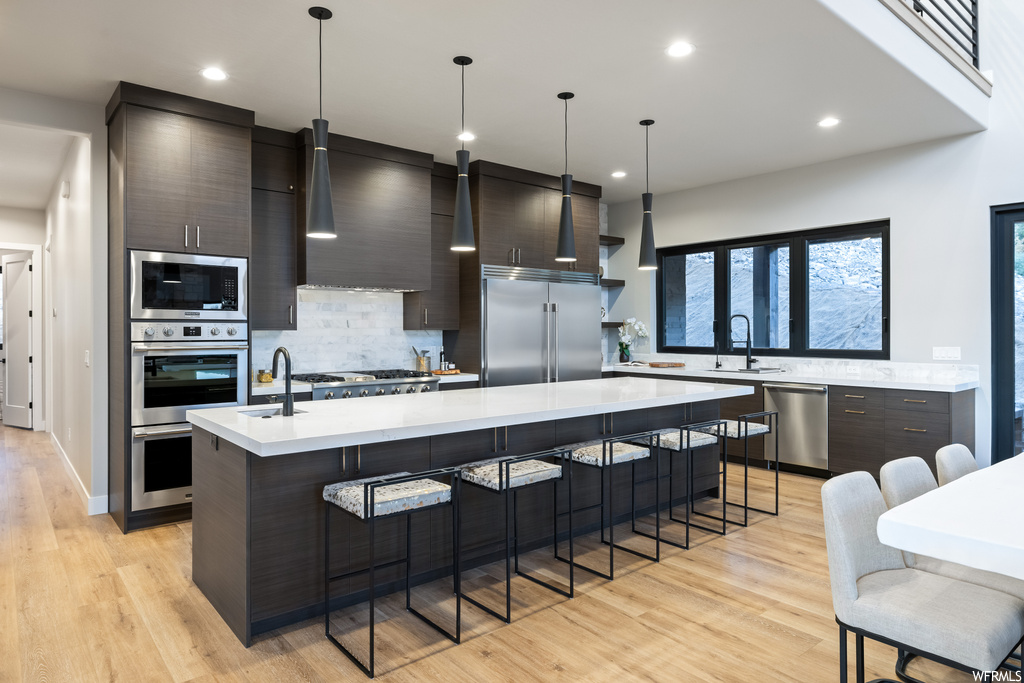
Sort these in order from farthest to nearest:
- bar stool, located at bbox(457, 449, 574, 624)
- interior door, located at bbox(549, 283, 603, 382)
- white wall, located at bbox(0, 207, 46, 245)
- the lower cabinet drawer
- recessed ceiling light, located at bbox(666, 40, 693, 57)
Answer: white wall, located at bbox(0, 207, 46, 245) → interior door, located at bbox(549, 283, 603, 382) → the lower cabinet drawer → recessed ceiling light, located at bbox(666, 40, 693, 57) → bar stool, located at bbox(457, 449, 574, 624)

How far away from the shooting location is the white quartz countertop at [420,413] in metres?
2.34

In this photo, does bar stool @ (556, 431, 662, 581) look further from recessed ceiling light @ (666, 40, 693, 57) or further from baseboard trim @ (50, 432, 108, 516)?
baseboard trim @ (50, 432, 108, 516)

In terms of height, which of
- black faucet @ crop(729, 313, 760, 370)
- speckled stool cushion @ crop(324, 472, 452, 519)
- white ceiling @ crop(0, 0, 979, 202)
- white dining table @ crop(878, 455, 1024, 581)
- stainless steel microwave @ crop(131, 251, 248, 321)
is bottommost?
speckled stool cushion @ crop(324, 472, 452, 519)

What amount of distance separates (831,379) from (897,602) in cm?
366

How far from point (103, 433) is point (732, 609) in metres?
3.93

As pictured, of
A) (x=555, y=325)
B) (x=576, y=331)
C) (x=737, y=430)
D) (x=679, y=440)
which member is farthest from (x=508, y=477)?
(x=576, y=331)

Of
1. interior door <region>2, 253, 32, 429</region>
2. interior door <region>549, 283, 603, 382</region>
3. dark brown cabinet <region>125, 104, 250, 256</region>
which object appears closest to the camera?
dark brown cabinet <region>125, 104, 250, 256</region>

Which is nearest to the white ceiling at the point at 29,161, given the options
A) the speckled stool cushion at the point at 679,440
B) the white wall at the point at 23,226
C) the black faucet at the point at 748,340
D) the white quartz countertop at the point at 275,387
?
the white wall at the point at 23,226

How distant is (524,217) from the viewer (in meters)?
5.86

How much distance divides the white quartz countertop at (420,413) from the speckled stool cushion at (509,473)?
19 cm

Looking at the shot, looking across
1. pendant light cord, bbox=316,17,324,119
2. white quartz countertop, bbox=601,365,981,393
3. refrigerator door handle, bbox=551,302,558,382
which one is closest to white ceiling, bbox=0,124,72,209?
pendant light cord, bbox=316,17,324,119

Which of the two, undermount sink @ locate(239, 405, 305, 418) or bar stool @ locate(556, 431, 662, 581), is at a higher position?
undermount sink @ locate(239, 405, 305, 418)

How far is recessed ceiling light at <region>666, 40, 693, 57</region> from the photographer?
3.25 metres

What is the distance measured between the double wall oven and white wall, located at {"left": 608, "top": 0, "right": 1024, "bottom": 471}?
14.8 ft
